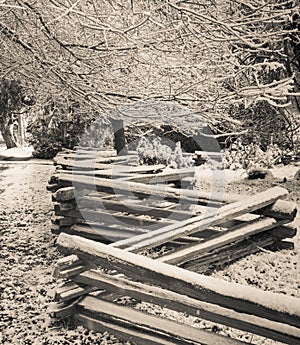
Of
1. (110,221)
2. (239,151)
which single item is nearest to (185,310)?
(110,221)

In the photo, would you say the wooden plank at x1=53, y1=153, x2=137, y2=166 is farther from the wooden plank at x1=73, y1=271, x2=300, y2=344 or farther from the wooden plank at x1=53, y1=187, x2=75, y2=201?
the wooden plank at x1=73, y1=271, x2=300, y2=344

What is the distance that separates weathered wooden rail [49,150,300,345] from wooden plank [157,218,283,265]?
0.04 ft

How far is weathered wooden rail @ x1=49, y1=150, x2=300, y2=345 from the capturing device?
3.07m

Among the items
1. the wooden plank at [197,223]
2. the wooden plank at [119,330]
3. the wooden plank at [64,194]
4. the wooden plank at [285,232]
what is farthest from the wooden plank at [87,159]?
the wooden plank at [119,330]

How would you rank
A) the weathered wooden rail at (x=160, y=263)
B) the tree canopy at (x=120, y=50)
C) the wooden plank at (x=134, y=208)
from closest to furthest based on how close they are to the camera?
the weathered wooden rail at (x=160, y=263), the tree canopy at (x=120, y=50), the wooden plank at (x=134, y=208)

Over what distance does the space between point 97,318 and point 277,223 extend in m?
2.91

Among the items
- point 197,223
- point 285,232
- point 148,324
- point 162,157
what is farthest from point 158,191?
point 162,157

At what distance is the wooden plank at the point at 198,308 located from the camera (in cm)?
294

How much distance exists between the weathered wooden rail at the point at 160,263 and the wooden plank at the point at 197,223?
0.01 meters

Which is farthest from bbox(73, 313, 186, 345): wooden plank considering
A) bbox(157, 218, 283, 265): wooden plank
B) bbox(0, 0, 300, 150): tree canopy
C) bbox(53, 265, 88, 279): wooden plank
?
bbox(0, 0, 300, 150): tree canopy

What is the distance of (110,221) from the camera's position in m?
6.32

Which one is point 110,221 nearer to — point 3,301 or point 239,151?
point 3,301

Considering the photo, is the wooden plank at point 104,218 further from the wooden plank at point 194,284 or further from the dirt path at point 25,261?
the wooden plank at point 194,284

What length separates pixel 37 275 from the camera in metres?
5.27
